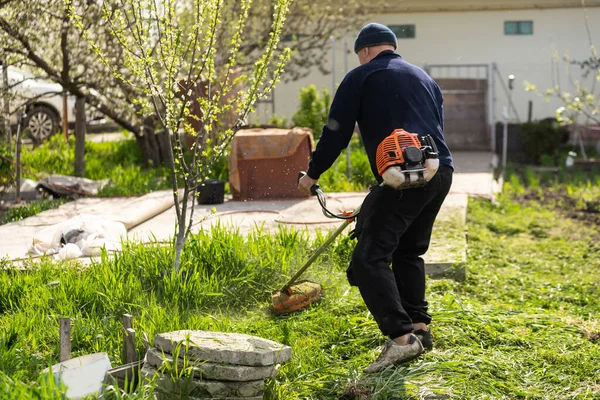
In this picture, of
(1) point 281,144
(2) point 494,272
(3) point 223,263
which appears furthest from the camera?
(1) point 281,144

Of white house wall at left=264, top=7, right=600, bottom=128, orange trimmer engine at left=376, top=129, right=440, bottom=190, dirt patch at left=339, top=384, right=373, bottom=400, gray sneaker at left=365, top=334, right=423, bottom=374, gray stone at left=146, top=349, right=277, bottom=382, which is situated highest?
white house wall at left=264, top=7, right=600, bottom=128

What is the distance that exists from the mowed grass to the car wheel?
1032cm

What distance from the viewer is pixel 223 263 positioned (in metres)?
6.43

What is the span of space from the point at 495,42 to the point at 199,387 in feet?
52.0

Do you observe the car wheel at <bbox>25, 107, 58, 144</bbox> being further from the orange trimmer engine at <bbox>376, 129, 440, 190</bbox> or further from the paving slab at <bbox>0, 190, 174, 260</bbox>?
the orange trimmer engine at <bbox>376, 129, 440, 190</bbox>

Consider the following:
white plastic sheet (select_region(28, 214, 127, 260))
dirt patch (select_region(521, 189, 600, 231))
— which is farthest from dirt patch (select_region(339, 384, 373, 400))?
dirt patch (select_region(521, 189, 600, 231))

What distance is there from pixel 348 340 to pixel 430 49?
1436 centimetres

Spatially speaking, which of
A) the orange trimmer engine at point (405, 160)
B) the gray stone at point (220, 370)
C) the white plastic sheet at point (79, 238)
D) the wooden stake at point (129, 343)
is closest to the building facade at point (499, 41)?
the white plastic sheet at point (79, 238)

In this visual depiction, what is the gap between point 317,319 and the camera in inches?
227

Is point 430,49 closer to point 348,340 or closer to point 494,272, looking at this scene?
point 494,272

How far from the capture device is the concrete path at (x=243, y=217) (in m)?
7.84

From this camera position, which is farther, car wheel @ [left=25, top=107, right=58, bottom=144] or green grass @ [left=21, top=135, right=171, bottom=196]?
car wheel @ [left=25, top=107, right=58, bottom=144]

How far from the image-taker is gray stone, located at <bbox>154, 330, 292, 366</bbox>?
4.28 m

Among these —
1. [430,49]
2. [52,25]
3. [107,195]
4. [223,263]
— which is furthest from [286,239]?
[430,49]
